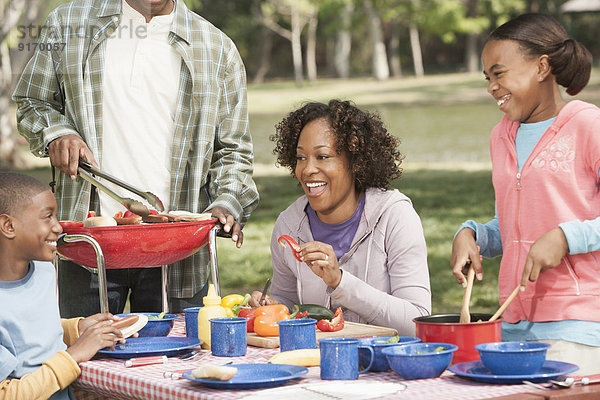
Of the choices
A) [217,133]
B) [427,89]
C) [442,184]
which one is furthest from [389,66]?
[217,133]

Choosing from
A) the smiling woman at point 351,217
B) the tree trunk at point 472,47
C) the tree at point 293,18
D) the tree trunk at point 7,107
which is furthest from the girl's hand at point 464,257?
the tree at point 293,18

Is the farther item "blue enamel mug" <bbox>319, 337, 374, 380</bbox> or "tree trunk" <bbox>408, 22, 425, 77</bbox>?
"tree trunk" <bbox>408, 22, 425, 77</bbox>

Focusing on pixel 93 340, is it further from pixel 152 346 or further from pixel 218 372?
pixel 218 372

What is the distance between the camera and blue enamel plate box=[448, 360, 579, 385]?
2281mm

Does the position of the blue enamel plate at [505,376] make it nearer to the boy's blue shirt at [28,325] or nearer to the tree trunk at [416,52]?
the boy's blue shirt at [28,325]

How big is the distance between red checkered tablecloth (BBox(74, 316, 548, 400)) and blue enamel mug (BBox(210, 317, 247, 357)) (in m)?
0.02

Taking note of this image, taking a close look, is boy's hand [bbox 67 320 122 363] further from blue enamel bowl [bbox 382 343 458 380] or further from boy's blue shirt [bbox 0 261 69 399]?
blue enamel bowl [bbox 382 343 458 380]

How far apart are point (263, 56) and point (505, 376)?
43.3 metres

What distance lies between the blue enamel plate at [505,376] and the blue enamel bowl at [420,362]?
4 cm

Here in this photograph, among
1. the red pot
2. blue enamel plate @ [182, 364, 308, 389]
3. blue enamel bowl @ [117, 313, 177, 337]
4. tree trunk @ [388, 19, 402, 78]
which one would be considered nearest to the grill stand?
blue enamel bowl @ [117, 313, 177, 337]

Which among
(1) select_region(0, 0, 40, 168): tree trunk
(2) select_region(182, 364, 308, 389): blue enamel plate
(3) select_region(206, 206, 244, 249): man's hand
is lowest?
(2) select_region(182, 364, 308, 389): blue enamel plate

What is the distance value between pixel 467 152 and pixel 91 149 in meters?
16.0

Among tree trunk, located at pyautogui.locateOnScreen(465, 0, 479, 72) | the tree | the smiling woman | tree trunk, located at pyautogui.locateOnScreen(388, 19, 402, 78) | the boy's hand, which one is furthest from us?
the tree

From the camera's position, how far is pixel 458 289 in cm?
815
